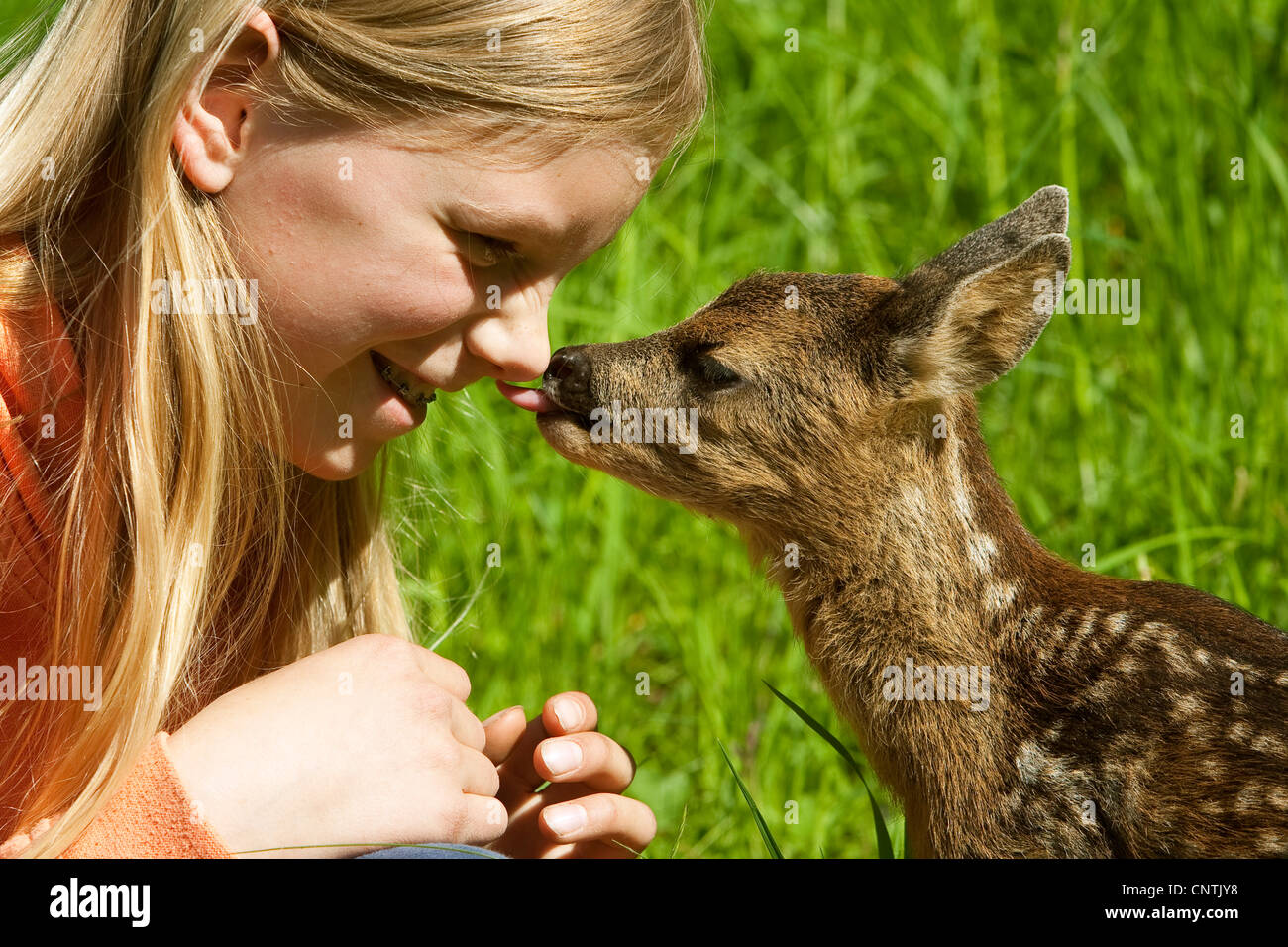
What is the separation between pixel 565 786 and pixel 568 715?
179mm

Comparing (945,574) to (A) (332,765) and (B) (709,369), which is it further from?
(A) (332,765)

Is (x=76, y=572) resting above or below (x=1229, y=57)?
below

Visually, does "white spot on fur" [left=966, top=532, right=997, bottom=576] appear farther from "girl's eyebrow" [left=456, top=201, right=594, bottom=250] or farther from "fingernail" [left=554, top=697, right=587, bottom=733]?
"girl's eyebrow" [left=456, top=201, right=594, bottom=250]

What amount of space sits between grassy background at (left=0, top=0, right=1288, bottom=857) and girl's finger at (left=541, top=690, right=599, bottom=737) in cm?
52

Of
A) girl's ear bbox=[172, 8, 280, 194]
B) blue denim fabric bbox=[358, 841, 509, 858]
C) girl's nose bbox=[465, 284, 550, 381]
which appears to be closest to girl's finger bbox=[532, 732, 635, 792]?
blue denim fabric bbox=[358, 841, 509, 858]

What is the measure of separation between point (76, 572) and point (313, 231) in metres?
0.72

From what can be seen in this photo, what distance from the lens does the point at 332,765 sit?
2289 mm

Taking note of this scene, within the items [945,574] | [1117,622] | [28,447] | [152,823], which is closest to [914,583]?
[945,574]

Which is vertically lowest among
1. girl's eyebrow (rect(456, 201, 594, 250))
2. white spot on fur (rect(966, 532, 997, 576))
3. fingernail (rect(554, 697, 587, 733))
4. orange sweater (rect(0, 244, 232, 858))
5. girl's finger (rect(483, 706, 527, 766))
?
girl's finger (rect(483, 706, 527, 766))

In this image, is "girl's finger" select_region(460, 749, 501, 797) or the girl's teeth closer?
"girl's finger" select_region(460, 749, 501, 797)

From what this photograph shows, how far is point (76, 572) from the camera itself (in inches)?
101

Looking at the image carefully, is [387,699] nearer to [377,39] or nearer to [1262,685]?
[377,39]

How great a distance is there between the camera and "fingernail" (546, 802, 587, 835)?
2561 millimetres
